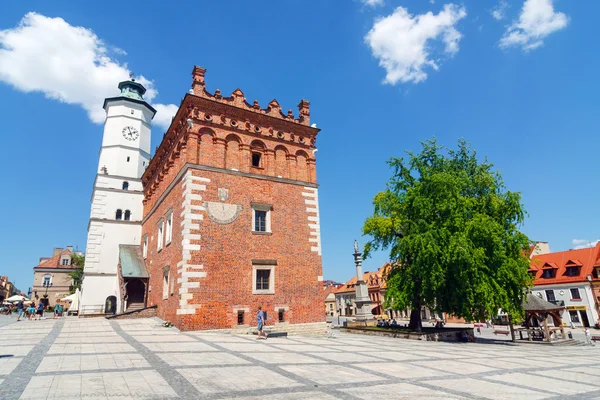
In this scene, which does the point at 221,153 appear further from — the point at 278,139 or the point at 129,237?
the point at 129,237

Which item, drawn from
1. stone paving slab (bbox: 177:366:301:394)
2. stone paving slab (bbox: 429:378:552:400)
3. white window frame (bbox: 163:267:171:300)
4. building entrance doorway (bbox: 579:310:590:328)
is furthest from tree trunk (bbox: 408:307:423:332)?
building entrance doorway (bbox: 579:310:590:328)

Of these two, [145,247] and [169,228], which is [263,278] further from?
[145,247]

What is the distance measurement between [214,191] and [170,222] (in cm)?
413

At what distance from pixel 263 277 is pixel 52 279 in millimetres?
51064

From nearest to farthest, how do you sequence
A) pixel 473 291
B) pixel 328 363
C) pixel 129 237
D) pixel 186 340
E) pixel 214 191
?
pixel 328 363
pixel 186 340
pixel 214 191
pixel 473 291
pixel 129 237

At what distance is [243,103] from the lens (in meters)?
21.3

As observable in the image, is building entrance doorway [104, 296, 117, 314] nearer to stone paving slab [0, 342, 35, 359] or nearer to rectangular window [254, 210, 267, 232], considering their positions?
rectangular window [254, 210, 267, 232]

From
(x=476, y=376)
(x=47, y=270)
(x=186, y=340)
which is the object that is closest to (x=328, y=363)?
(x=476, y=376)

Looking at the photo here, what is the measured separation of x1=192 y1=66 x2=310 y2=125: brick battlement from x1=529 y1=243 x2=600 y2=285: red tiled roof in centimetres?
3263

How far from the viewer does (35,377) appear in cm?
724

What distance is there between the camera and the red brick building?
17.7 metres

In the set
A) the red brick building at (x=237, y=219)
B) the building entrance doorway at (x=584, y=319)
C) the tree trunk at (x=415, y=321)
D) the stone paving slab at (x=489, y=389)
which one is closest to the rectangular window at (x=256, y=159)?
the red brick building at (x=237, y=219)

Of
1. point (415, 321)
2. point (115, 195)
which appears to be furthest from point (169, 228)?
point (415, 321)

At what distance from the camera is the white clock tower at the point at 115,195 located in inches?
1108
